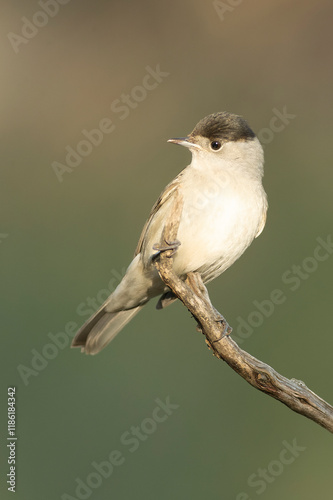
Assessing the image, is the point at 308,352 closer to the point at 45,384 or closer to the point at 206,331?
the point at 45,384

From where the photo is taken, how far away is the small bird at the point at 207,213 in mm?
4250

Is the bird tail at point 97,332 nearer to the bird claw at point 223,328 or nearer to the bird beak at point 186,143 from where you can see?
the bird beak at point 186,143

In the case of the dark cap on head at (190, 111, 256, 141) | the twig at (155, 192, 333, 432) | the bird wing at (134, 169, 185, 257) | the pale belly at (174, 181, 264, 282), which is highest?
the dark cap on head at (190, 111, 256, 141)

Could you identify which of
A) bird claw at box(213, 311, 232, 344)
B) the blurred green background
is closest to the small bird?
bird claw at box(213, 311, 232, 344)

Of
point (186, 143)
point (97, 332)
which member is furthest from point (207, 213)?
point (97, 332)

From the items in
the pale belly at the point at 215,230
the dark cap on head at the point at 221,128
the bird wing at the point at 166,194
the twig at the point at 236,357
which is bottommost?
the twig at the point at 236,357

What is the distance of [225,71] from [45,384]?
176 inches

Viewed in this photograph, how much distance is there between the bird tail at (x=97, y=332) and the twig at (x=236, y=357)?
1.12 m

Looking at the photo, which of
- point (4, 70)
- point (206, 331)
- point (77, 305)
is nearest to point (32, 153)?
point (4, 70)

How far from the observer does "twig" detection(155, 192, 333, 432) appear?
336cm

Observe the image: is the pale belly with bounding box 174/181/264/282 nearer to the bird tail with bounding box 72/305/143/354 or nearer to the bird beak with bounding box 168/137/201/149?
the bird beak with bounding box 168/137/201/149

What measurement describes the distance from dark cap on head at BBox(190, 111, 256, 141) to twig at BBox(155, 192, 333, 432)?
647 mm

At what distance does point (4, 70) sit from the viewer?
27.0 feet

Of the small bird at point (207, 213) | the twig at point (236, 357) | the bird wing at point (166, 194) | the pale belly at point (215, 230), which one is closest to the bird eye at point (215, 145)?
the small bird at point (207, 213)
